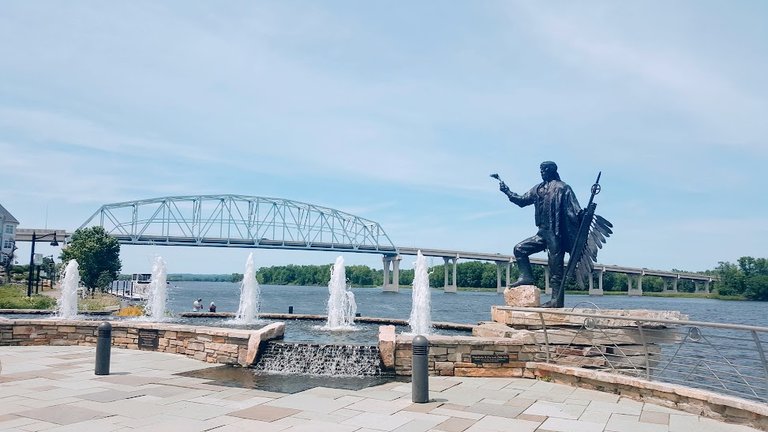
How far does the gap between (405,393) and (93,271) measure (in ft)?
156

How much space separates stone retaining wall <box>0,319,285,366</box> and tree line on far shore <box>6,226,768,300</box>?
755 centimetres

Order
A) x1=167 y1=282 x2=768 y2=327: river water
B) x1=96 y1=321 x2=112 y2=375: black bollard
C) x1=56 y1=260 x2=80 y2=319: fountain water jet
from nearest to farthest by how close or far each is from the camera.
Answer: x1=96 y1=321 x2=112 y2=375: black bollard → x1=56 y1=260 x2=80 y2=319: fountain water jet → x1=167 y1=282 x2=768 y2=327: river water

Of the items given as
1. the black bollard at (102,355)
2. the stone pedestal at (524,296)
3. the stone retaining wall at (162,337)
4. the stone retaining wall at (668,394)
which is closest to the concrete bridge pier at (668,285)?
the stone pedestal at (524,296)

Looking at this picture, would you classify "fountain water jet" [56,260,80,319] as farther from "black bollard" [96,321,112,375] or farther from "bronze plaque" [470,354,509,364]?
"bronze plaque" [470,354,509,364]

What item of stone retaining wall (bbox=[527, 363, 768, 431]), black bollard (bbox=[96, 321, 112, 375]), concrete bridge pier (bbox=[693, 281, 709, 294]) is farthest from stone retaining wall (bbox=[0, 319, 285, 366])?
concrete bridge pier (bbox=[693, 281, 709, 294])

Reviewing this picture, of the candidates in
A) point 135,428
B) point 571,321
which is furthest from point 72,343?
point 571,321

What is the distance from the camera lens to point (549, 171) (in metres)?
13.5

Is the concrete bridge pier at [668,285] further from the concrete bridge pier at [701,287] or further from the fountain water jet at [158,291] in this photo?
the fountain water jet at [158,291]

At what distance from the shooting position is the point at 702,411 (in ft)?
24.3

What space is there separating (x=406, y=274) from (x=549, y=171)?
414 ft

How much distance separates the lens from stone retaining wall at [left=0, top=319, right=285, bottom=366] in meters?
11.5

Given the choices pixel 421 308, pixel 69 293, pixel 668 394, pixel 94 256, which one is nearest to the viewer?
pixel 668 394

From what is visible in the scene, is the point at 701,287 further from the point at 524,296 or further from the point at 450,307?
the point at 524,296

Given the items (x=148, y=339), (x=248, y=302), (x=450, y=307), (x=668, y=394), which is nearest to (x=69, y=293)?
(x=248, y=302)
